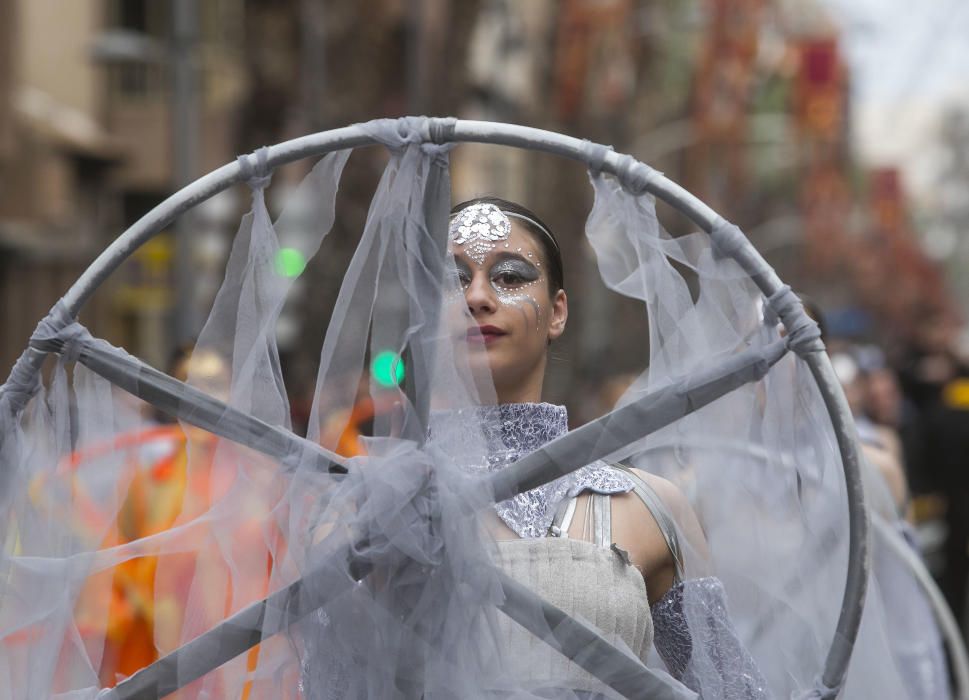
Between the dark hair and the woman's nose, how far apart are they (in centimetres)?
18

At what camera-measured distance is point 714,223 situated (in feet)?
10.4

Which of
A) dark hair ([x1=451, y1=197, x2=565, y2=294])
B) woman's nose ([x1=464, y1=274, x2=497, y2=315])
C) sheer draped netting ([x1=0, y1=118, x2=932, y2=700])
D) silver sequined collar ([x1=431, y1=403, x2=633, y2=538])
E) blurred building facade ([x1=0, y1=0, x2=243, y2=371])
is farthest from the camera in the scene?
blurred building facade ([x1=0, y1=0, x2=243, y2=371])

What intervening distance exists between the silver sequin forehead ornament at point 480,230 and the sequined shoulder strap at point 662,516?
20.3 inches

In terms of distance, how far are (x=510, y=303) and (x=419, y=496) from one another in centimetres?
46

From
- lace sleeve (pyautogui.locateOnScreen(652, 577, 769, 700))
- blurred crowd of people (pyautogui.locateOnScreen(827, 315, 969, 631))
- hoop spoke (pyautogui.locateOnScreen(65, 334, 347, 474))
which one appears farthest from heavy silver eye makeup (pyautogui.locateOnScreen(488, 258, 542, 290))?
blurred crowd of people (pyautogui.locateOnScreen(827, 315, 969, 631))

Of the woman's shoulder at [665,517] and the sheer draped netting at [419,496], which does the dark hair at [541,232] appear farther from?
the woman's shoulder at [665,517]

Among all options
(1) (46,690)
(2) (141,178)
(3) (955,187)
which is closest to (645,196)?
(1) (46,690)

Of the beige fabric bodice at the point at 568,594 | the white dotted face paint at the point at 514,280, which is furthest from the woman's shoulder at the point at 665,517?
the white dotted face paint at the point at 514,280

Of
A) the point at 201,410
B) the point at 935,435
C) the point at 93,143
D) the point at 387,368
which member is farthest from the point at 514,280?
the point at 93,143

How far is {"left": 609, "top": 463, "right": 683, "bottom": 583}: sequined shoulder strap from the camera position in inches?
131

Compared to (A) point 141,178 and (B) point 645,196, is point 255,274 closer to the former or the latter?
(B) point 645,196

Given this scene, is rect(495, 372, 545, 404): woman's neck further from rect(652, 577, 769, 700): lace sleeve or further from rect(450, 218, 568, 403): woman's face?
rect(652, 577, 769, 700): lace sleeve

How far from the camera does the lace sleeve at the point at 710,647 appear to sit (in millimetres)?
3295

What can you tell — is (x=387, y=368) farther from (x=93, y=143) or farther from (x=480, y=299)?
(x=93, y=143)
